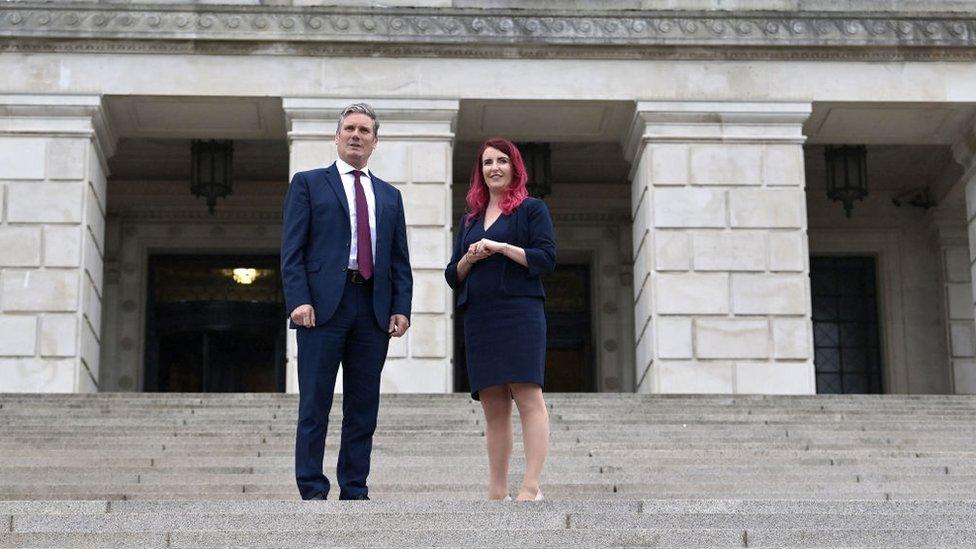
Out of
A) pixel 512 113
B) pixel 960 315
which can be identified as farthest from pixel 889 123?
pixel 960 315

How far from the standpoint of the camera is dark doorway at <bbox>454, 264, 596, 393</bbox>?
2623 cm

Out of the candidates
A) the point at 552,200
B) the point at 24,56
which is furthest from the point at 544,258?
the point at 552,200

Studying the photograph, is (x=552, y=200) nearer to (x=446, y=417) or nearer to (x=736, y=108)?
(x=736, y=108)

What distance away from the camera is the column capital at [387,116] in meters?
20.6

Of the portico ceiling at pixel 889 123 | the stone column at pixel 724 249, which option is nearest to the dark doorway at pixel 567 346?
the stone column at pixel 724 249

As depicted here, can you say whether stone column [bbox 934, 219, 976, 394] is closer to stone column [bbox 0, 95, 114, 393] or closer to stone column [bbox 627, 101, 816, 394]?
stone column [bbox 627, 101, 816, 394]

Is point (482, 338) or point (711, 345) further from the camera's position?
point (711, 345)

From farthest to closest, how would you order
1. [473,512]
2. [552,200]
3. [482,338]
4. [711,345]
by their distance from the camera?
1. [552,200]
2. [711,345]
3. [482,338]
4. [473,512]

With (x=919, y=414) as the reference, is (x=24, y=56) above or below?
above

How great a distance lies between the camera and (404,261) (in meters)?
9.78

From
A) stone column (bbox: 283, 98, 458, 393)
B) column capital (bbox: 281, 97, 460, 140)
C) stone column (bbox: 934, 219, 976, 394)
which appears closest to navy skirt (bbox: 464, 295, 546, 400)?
stone column (bbox: 283, 98, 458, 393)

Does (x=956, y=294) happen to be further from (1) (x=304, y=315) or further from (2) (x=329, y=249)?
(1) (x=304, y=315)

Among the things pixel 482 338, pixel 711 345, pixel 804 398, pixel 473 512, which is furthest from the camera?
pixel 711 345

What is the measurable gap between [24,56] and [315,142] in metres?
3.56
